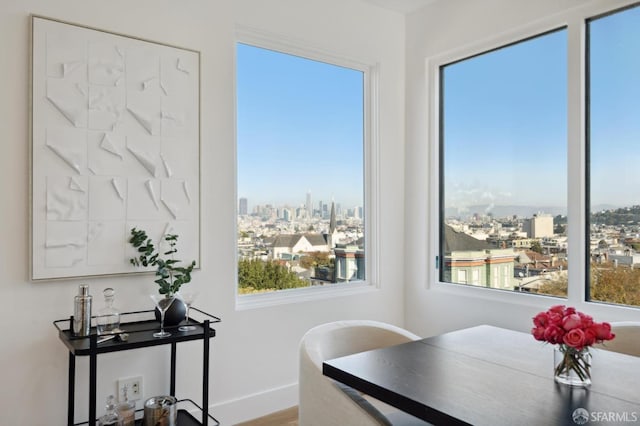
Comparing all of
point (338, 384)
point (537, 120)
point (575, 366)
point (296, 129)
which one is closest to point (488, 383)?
point (575, 366)

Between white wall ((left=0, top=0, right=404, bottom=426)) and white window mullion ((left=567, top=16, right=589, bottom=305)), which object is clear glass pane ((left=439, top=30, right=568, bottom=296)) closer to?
white window mullion ((left=567, top=16, right=589, bottom=305))

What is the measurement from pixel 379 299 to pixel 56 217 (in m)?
2.21

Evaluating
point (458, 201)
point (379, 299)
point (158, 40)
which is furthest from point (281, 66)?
point (379, 299)

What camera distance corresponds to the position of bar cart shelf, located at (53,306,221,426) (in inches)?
79.0

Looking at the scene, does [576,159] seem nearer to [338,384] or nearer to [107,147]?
[338,384]

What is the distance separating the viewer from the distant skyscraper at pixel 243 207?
3.07 m

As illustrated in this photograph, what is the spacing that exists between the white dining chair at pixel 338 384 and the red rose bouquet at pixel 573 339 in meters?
0.57

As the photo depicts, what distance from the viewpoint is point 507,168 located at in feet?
10.6

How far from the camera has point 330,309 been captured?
→ 3396mm

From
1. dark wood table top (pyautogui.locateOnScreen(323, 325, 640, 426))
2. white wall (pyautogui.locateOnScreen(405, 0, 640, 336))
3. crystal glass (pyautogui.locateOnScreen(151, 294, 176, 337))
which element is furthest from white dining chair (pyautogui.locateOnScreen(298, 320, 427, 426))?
white wall (pyautogui.locateOnScreen(405, 0, 640, 336))

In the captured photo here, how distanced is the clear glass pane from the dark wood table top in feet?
3.83

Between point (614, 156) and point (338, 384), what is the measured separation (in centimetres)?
198

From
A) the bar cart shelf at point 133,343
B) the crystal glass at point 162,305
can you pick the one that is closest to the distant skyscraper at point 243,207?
the bar cart shelf at point 133,343

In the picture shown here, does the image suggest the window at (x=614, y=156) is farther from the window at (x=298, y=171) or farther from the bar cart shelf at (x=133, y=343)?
the bar cart shelf at (x=133, y=343)
